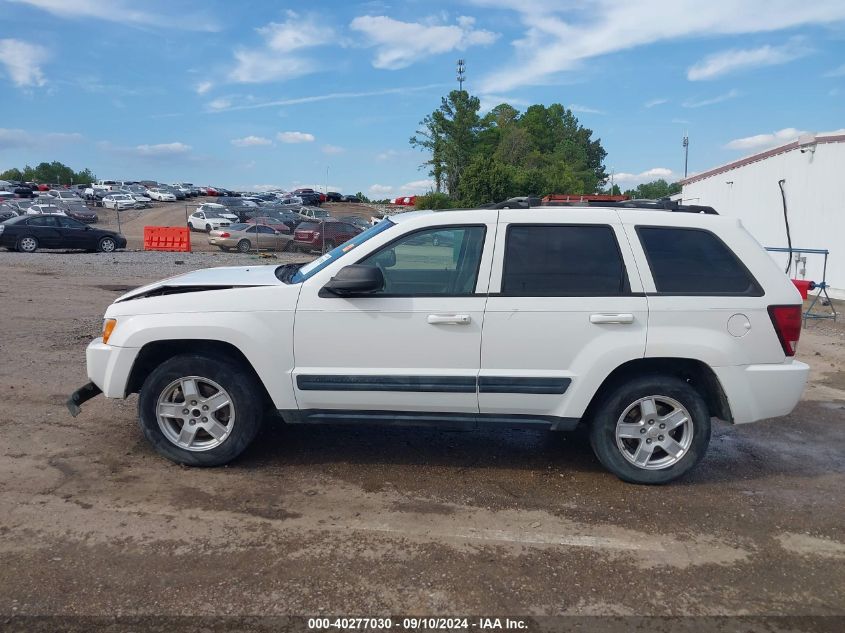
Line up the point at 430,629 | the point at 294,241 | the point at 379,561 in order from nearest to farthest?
1. the point at 430,629
2. the point at 379,561
3. the point at 294,241

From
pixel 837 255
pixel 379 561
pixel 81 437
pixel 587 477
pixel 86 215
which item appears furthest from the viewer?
pixel 86 215

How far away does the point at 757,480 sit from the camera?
16.6 ft

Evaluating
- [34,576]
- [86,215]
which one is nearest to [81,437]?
[34,576]

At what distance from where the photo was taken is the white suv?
15.1 ft

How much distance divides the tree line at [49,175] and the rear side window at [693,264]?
12443 centimetres

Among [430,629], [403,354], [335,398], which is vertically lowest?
[430,629]

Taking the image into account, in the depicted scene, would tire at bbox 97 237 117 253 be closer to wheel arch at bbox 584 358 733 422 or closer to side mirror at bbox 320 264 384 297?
side mirror at bbox 320 264 384 297

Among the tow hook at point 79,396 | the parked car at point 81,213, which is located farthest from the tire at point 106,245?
the tow hook at point 79,396

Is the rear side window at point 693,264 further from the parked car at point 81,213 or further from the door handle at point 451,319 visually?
the parked car at point 81,213

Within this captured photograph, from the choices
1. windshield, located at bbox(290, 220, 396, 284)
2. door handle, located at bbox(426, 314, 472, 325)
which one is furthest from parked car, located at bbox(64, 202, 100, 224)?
door handle, located at bbox(426, 314, 472, 325)

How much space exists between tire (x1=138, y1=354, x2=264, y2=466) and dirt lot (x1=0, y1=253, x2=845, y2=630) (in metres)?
0.16

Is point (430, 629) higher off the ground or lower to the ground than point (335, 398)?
lower

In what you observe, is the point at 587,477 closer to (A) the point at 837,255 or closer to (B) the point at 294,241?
(A) the point at 837,255

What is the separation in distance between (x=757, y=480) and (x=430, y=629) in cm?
310
